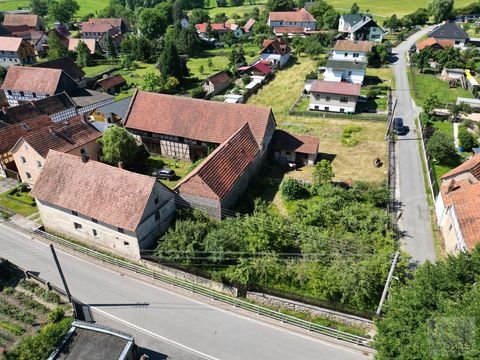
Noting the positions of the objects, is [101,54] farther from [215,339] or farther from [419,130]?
[215,339]

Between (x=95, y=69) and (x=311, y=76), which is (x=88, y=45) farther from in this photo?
(x=311, y=76)

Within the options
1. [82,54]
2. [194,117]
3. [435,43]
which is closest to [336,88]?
[194,117]

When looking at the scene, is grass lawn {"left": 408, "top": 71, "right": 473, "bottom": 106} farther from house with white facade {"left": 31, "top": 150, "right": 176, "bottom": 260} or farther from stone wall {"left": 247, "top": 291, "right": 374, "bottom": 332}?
house with white facade {"left": 31, "top": 150, "right": 176, "bottom": 260}

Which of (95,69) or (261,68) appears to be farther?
(95,69)

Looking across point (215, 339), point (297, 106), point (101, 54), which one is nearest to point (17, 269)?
point (215, 339)

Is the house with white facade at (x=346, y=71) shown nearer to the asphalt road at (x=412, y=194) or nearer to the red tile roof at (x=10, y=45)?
the asphalt road at (x=412, y=194)

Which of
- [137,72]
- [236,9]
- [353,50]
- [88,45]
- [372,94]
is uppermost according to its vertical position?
[353,50]

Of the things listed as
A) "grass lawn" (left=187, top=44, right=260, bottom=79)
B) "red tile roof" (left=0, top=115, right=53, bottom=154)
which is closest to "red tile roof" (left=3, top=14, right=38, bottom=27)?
"grass lawn" (left=187, top=44, right=260, bottom=79)
